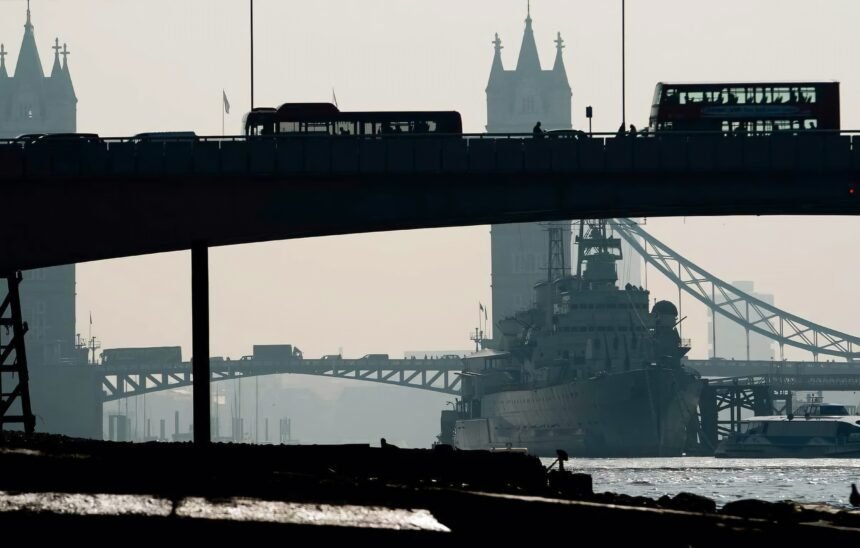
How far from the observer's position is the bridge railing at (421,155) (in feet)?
245

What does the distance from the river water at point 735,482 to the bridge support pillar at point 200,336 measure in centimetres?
2227

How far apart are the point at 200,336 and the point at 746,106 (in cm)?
3396

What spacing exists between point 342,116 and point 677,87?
17.1 metres

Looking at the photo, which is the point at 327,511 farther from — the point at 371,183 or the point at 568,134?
the point at 568,134

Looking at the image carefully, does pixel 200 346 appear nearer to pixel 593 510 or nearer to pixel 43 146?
pixel 43 146

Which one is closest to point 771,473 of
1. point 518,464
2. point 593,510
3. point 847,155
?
point 847,155

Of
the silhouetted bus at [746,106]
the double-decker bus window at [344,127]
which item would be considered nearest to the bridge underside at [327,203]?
the double-decker bus window at [344,127]

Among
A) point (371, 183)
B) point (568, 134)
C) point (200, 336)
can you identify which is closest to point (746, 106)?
point (568, 134)

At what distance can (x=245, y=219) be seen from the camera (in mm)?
74125

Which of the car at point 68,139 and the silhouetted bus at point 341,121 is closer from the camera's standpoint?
the car at point 68,139

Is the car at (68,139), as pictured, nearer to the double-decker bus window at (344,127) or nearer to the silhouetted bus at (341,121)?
the silhouetted bus at (341,121)

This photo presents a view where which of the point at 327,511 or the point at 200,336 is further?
the point at 200,336

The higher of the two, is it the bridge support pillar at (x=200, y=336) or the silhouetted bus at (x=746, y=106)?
the silhouetted bus at (x=746, y=106)

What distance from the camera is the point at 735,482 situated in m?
117
